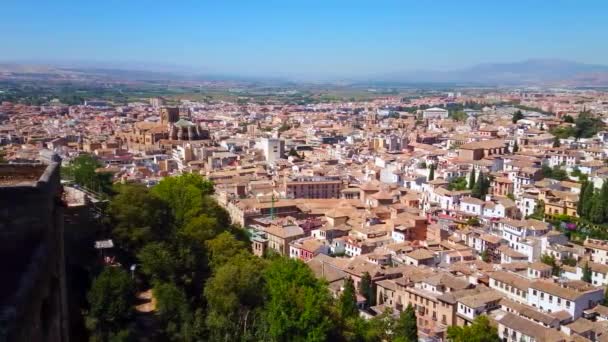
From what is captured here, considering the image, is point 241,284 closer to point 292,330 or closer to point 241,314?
point 241,314

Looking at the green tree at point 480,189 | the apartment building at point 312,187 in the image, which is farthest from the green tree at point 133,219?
A: the green tree at point 480,189

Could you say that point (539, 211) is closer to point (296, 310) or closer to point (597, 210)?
point (597, 210)

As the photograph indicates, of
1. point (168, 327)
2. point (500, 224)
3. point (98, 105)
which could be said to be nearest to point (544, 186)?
point (500, 224)

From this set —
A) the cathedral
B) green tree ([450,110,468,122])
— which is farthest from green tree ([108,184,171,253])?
green tree ([450,110,468,122])

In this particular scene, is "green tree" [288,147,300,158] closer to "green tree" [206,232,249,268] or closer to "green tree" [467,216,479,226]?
"green tree" [467,216,479,226]

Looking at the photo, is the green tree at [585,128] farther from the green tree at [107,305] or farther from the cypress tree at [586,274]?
the green tree at [107,305]

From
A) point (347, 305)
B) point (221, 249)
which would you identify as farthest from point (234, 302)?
point (347, 305)
